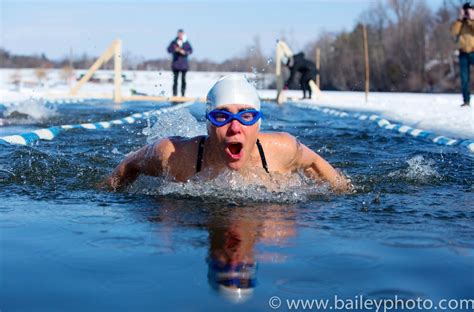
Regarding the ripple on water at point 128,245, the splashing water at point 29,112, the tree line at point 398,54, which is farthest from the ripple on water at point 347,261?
the tree line at point 398,54

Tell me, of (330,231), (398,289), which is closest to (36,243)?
(330,231)

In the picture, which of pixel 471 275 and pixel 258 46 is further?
pixel 258 46

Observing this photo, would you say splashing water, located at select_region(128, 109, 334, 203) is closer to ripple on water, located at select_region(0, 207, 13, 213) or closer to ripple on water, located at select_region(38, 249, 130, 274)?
ripple on water, located at select_region(0, 207, 13, 213)

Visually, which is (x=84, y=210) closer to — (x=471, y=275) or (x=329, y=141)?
(x=471, y=275)

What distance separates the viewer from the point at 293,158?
13.3 ft

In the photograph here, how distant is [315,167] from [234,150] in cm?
68

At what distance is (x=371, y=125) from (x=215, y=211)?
28.0 feet

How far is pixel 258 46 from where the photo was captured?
45344mm

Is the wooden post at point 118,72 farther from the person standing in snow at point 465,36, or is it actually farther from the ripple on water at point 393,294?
the ripple on water at point 393,294

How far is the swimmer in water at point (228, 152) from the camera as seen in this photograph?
12.0 feet

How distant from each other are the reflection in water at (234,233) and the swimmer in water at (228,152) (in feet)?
1.56

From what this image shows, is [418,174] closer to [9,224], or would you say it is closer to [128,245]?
[128,245]

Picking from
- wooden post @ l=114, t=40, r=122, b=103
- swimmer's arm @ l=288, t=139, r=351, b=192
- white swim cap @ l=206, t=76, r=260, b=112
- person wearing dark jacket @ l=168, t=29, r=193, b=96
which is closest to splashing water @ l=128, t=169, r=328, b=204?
swimmer's arm @ l=288, t=139, r=351, b=192

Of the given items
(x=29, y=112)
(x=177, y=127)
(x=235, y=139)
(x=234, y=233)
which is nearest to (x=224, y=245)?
(x=234, y=233)
